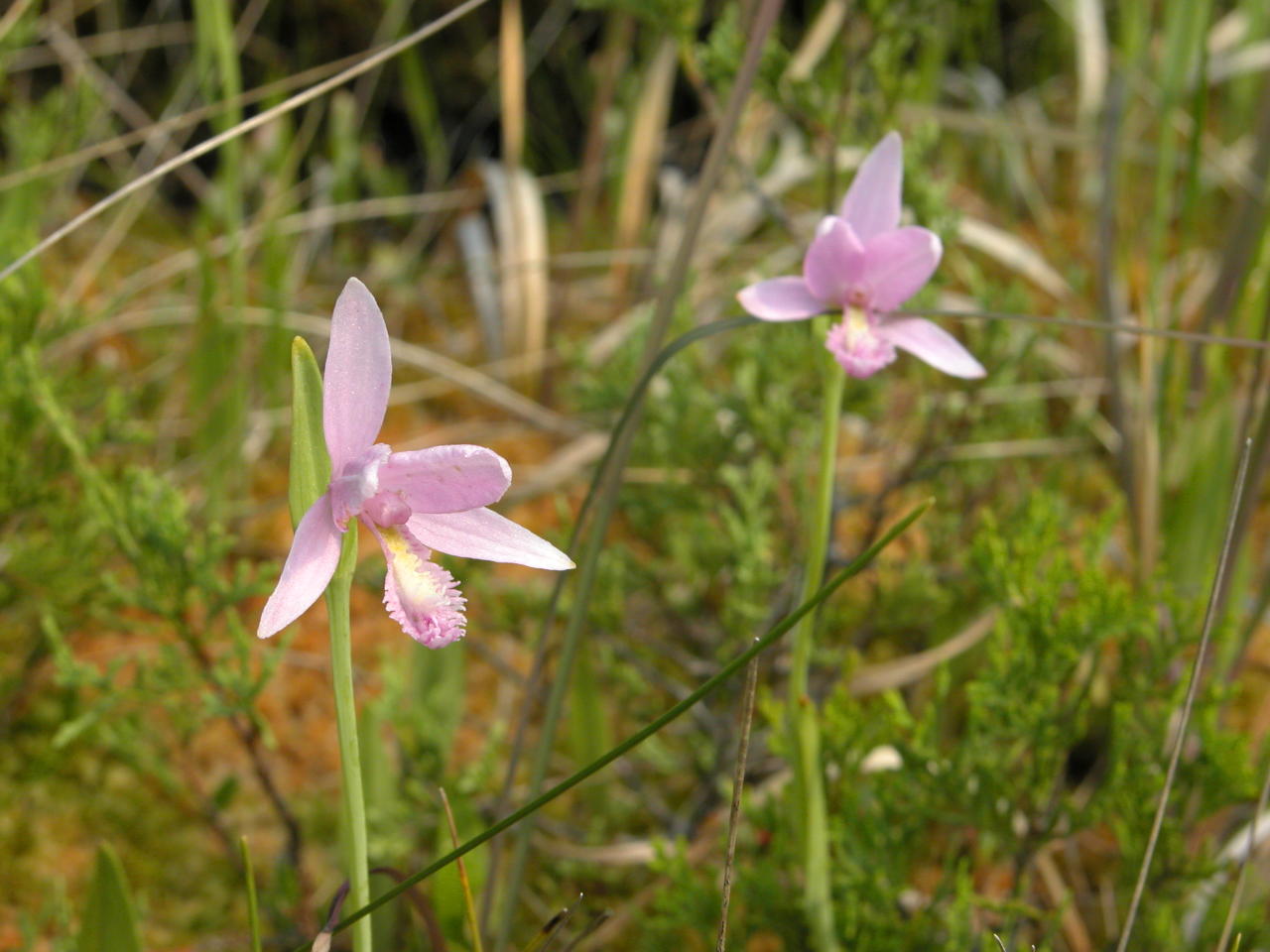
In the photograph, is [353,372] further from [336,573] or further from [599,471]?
[599,471]

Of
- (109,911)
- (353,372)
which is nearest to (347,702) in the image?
(353,372)

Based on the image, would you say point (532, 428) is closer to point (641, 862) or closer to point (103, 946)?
point (641, 862)

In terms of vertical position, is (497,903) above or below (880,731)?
below

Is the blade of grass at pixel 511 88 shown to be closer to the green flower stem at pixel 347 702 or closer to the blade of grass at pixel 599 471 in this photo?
the blade of grass at pixel 599 471

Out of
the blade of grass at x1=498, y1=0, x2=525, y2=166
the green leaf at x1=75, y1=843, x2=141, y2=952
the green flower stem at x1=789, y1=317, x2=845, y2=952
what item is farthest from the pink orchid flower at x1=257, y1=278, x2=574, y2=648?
the blade of grass at x1=498, y1=0, x2=525, y2=166

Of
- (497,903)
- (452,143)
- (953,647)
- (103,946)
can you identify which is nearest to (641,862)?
(497,903)

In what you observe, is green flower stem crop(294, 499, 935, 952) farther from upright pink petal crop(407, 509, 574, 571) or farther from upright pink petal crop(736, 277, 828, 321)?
upright pink petal crop(736, 277, 828, 321)

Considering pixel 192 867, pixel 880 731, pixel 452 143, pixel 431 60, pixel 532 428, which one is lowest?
pixel 192 867
